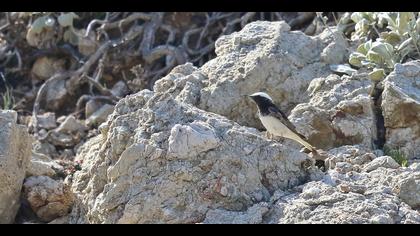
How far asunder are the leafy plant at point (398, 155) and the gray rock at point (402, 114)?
1.8 inches

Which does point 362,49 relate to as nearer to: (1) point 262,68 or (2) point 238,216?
(1) point 262,68

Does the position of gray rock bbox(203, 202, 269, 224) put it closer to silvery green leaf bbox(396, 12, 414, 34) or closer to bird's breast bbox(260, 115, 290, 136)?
bird's breast bbox(260, 115, 290, 136)

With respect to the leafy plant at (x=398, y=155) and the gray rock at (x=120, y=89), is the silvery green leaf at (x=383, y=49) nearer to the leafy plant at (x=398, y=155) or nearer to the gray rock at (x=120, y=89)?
the leafy plant at (x=398, y=155)

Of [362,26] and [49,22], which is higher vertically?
[362,26]

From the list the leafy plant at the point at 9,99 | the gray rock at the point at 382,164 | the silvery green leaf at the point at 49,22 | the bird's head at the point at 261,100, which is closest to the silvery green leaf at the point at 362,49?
the bird's head at the point at 261,100

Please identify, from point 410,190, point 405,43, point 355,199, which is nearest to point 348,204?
point 355,199

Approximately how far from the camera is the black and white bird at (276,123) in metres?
5.99

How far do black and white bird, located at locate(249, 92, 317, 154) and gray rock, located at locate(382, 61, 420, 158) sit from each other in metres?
0.63

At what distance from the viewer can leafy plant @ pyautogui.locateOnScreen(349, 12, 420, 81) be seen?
6.77 m

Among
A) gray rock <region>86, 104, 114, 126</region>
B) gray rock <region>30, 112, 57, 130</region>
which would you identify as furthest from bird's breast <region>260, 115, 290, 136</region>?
gray rock <region>30, 112, 57, 130</region>

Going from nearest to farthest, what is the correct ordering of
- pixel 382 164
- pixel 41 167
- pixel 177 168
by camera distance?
pixel 177 168 < pixel 382 164 < pixel 41 167

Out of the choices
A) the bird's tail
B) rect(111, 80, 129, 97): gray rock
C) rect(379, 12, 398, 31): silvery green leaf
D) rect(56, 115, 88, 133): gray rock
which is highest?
rect(379, 12, 398, 31): silvery green leaf

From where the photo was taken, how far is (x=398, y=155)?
6051 millimetres

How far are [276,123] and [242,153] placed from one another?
2.04 ft
